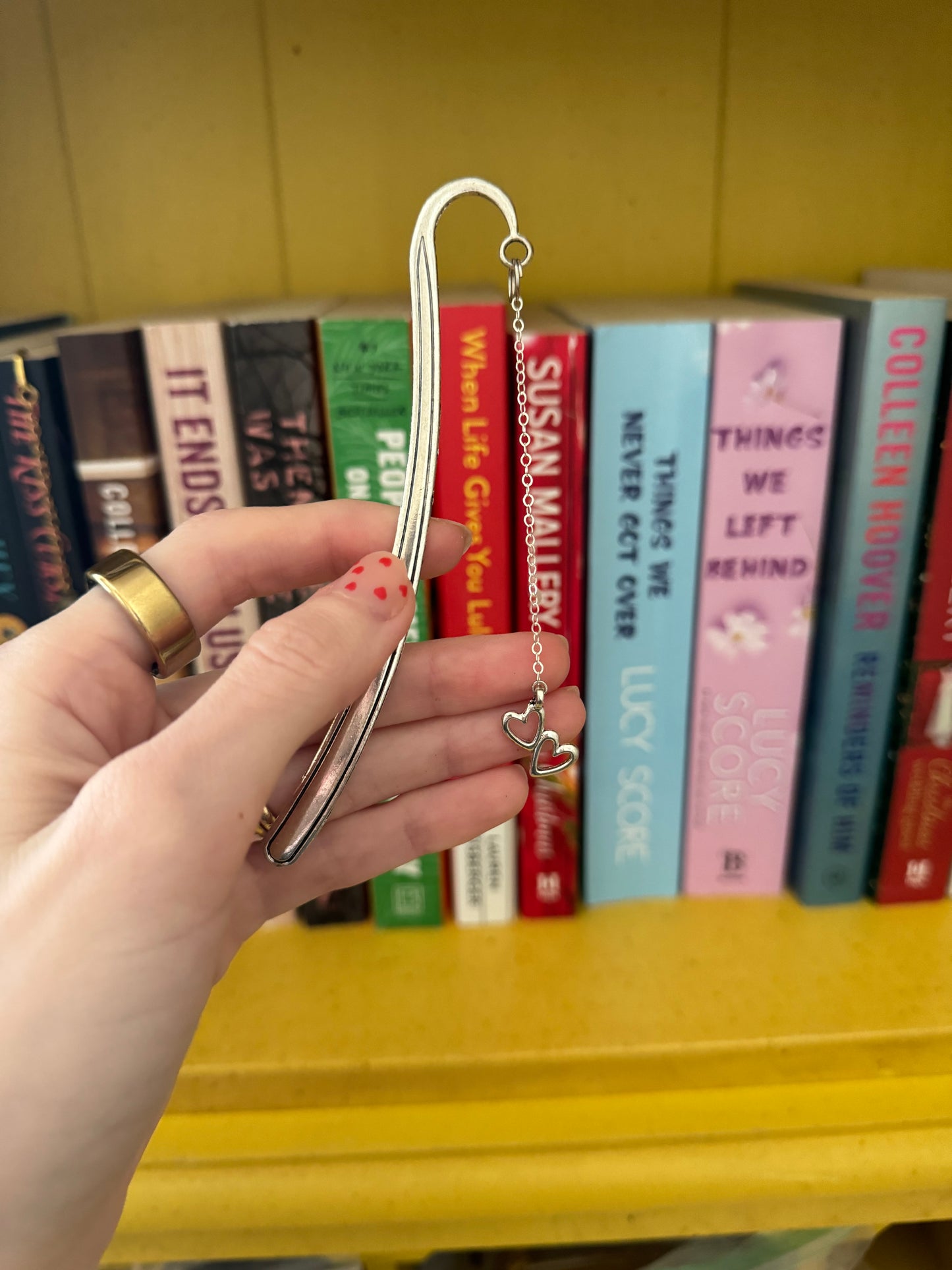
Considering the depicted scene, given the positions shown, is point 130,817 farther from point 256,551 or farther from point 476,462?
point 476,462

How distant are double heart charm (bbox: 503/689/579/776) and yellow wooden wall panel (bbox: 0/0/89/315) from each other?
0.45 m

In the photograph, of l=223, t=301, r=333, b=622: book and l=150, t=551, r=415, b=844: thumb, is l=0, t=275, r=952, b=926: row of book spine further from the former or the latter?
l=150, t=551, r=415, b=844: thumb

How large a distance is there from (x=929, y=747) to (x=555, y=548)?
0.81ft

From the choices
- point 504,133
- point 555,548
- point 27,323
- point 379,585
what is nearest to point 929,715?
point 555,548

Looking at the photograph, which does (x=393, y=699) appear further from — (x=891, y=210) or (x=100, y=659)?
(x=891, y=210)

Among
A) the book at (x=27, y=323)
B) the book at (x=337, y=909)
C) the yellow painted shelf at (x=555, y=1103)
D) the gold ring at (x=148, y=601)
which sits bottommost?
the yellow painted shelf at (x=555, y=1103)

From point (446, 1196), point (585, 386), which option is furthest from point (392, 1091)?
point (585, 386)

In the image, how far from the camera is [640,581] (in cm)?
48

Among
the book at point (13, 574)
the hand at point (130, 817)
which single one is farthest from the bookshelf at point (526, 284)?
the book at point (13, 574)

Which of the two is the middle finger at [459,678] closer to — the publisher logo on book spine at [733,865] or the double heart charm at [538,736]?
the double heart charm at [538,736]

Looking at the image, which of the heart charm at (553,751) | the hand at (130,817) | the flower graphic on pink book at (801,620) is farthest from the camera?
the flower graphic on pink book at (801,620)

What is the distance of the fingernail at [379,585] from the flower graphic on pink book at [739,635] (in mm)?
217

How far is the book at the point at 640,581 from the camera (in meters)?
0.44

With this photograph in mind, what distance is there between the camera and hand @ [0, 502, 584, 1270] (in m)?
0.28
